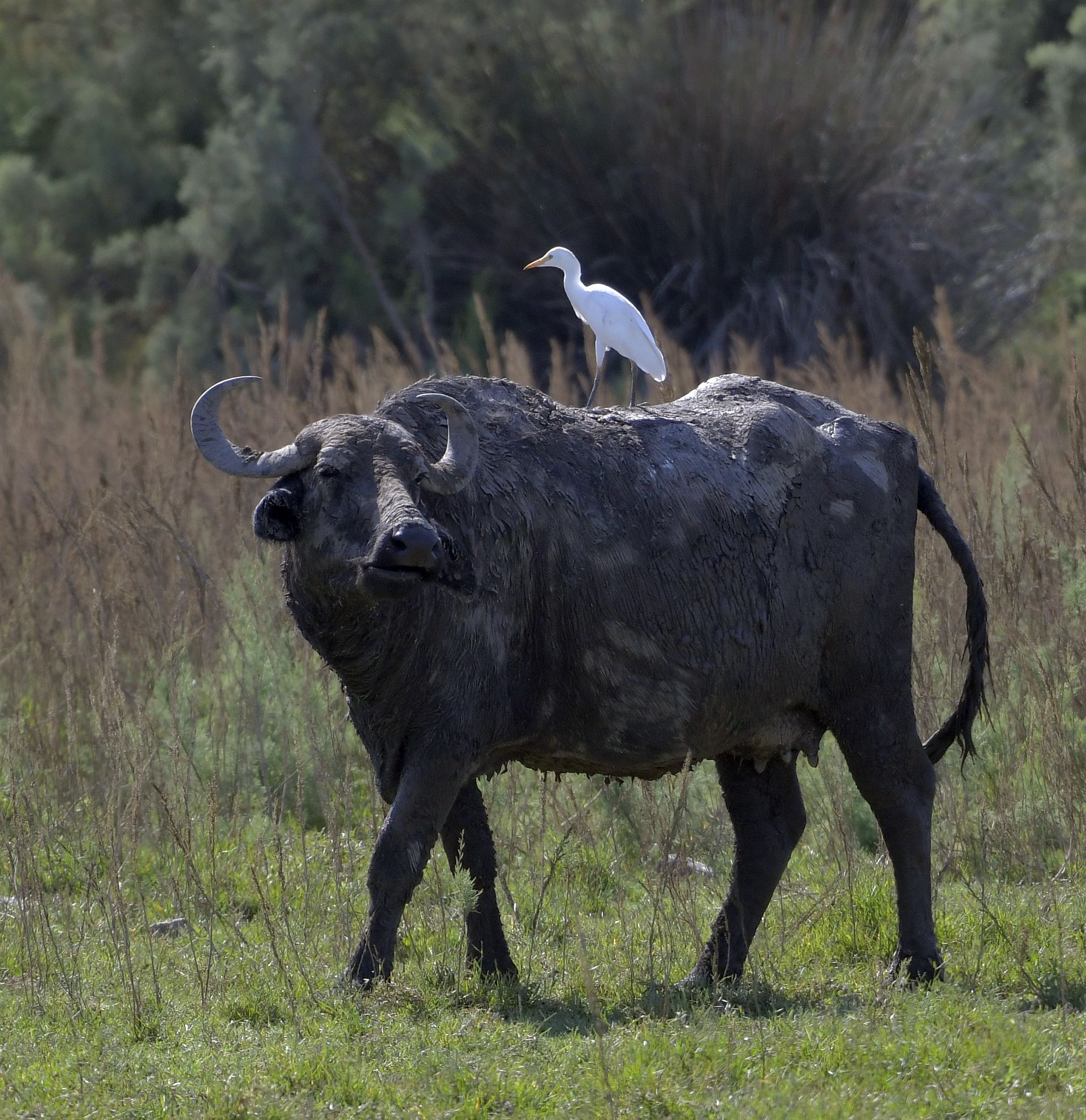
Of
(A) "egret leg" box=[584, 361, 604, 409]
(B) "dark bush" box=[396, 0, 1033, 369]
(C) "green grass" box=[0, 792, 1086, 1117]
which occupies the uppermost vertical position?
(B) "dark bush" box=[396, 0, 1033, 369]

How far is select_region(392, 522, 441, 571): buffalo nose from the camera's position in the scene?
14.4ft

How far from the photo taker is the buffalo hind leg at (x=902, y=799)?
5562 millimetres

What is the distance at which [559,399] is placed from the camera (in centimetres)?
1128

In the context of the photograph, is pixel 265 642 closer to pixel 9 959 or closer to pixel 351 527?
pixel 9 959

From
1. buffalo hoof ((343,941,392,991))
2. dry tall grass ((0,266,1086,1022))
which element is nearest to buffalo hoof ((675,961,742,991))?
dry tall grass ((0,266,1086,1022))

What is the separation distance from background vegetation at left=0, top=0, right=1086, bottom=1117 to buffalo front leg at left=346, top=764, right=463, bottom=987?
0.47 feet

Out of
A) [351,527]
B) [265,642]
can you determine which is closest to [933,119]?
[265,642]

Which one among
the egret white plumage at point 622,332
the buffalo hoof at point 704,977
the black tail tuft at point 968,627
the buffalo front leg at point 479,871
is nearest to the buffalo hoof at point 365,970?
the buffalo front leg at point 479,871

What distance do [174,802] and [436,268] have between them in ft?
39.3

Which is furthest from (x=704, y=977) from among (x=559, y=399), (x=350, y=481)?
(x=559, y=399)

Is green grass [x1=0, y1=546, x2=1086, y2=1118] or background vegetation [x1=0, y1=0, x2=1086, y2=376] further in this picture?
background vegetation [x1=0, y1=0, x2=1086, y2=376]

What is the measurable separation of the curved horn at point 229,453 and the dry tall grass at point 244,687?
2.65 feet

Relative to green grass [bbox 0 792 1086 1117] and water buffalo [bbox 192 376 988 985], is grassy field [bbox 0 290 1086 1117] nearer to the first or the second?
green grass [bbox 0 792 1086 1117]

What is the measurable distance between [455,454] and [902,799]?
197 centimetres
